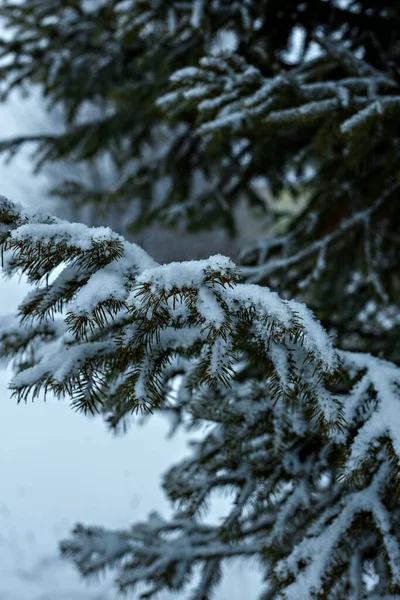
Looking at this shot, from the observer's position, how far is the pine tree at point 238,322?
3.16ft

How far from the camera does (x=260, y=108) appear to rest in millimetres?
1787

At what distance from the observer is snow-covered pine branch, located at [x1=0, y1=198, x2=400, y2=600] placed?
0.92 metres

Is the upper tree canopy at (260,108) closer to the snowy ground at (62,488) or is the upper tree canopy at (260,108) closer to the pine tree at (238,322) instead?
the pine tree at (238,322)

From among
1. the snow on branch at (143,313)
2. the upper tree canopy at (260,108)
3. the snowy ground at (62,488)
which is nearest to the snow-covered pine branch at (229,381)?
the snow on branch at (143,313)

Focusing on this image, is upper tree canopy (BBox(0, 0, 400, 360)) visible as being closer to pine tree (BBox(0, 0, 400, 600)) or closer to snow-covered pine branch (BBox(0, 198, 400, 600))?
pine tree (BBox(0, 0, 400, 600))

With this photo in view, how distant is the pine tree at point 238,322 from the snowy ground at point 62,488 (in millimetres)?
2417

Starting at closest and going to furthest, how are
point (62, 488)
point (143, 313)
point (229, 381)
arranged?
point (143, 313) < point (229, 381) < point (62, 488)

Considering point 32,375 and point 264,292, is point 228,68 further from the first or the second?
point 32,375

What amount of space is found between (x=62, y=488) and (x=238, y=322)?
24.2 feet

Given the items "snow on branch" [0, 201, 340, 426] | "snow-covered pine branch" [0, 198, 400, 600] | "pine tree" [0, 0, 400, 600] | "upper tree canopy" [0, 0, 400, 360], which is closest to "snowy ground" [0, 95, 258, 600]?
"upper tree canopy" [0, 0, 400, 360]

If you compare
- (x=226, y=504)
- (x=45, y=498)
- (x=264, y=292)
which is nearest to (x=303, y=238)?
(x=264, y=292)

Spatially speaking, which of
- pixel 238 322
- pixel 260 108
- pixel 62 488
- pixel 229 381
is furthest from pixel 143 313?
pixel 62 488

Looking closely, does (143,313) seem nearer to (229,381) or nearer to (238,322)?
(238,322)

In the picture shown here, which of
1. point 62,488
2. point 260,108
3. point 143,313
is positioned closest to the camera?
point 143,313
